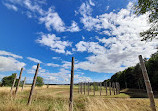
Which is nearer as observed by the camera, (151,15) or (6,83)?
(151,15)

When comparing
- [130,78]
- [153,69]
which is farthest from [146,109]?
[130,78]

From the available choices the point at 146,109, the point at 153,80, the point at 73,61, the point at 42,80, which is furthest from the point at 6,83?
the point at 153,80

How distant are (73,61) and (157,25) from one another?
9.43m

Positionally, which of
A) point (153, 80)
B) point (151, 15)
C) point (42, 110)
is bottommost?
point (42, 110)

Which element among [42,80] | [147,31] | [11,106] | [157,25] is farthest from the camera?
[42,80]

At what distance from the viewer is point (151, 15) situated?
30.3ft

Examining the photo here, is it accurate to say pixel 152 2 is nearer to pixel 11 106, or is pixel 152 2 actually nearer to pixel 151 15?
pixel 151 15

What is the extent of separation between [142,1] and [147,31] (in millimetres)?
3185

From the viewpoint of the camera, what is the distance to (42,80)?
48.4 meters

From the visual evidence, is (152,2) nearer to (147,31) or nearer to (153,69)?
(147,31)

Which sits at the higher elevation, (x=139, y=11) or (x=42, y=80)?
(x=139, y=11)

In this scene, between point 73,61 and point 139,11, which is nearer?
point 73,61

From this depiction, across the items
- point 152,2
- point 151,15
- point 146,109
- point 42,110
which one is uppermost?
point 152,2

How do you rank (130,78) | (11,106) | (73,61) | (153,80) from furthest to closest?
(130,78) → (153,80) → (73,61) → (11,106)
